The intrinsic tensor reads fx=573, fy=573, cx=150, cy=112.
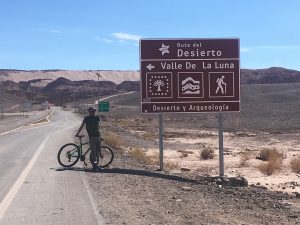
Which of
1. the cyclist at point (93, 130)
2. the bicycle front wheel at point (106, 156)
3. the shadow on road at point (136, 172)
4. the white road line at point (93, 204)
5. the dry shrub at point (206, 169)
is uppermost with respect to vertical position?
the cyclist at point (93, 130)

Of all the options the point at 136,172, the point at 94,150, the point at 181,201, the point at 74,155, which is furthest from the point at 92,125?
the point at 181,201

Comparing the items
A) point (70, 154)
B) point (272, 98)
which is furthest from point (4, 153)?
point (272, 98)

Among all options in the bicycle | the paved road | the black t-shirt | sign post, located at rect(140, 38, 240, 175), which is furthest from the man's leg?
sign post, located at rect(140, 38, 240, 175)

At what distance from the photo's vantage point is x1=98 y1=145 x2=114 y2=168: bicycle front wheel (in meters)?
17.7

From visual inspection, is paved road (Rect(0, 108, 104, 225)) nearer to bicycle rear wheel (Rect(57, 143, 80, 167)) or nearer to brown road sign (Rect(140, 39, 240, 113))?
bicycle rear wheel (Rect(57, 143, 80, 167))

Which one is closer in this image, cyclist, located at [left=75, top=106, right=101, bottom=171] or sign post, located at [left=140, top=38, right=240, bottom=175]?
cyclist, located at [left=75, top=106, right=101, bottom=171]

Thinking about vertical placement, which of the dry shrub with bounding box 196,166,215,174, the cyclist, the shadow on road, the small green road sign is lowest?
the dry shrub with bounding box 196,166,215,174

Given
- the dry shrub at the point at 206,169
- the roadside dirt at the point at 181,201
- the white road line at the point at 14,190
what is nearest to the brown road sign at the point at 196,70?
the roadside dirt at the point at 181,201

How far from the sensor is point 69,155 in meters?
17.5

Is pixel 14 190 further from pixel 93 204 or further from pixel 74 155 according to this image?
pixel 74 155

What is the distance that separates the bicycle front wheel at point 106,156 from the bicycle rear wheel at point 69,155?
798 mm

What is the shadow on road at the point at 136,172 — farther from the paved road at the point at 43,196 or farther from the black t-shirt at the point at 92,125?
the black t-shirt at the point at 92,125

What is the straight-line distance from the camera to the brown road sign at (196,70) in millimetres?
17156

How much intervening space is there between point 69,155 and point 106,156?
1143 mm
